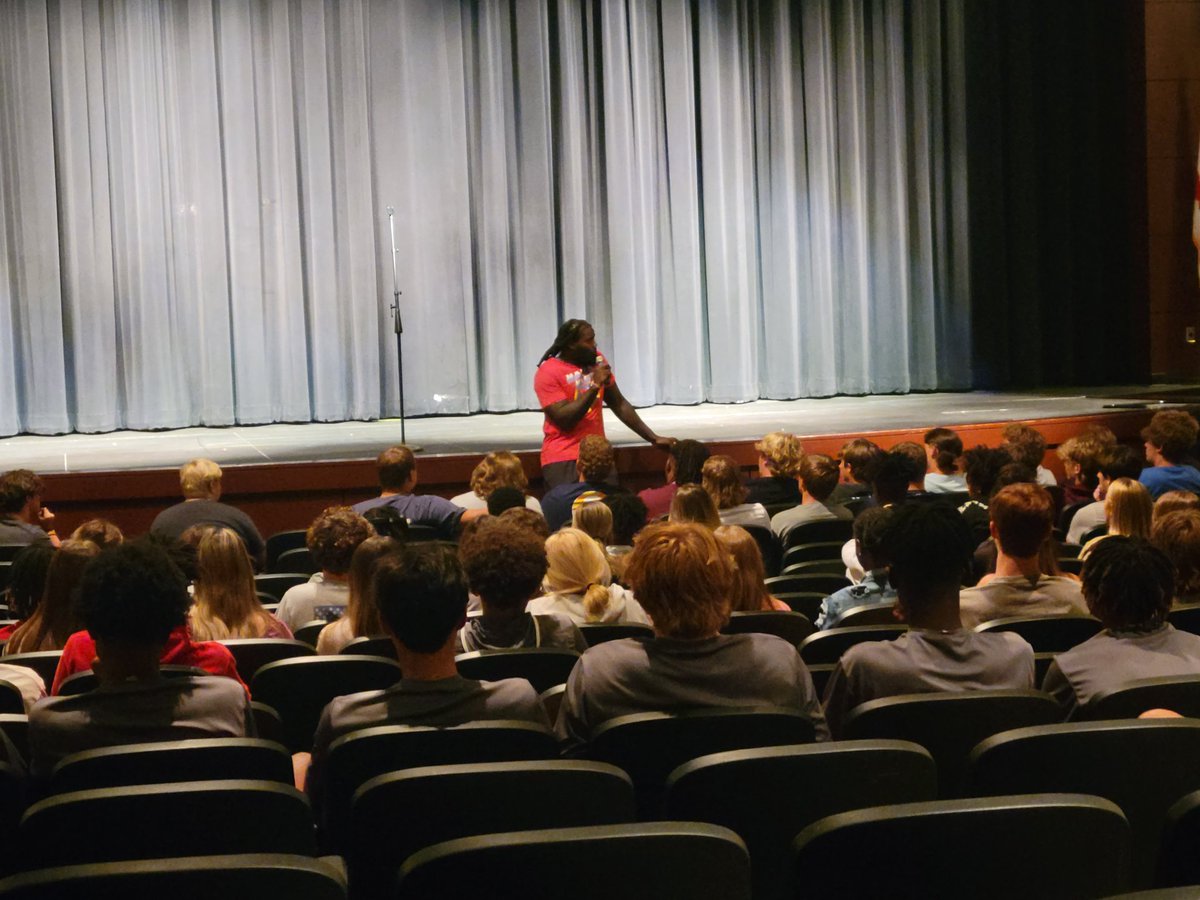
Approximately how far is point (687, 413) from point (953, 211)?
338cm

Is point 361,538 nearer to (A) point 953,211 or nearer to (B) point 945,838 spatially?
(B) point 945,838

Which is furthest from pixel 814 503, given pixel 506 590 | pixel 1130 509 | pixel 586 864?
pixel 586 864

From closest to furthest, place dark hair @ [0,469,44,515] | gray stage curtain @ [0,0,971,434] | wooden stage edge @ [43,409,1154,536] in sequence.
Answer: dark hair @ [0,469,44,515] < wooden stage edge @ [43,409,1154,536] < gray stage curtain @ [0,0,971,434]

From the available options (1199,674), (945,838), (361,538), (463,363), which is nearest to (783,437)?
(361,538)

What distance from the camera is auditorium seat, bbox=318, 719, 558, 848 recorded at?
2.56 metres

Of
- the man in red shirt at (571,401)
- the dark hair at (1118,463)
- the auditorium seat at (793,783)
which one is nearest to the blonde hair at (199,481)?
the man in red shirt at (571,401)

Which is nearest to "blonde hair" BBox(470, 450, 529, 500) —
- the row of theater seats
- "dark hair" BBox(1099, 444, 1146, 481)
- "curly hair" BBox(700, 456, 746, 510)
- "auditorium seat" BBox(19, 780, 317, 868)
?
"curly hair" BBox(700, 456, 746, 510)

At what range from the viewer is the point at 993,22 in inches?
515

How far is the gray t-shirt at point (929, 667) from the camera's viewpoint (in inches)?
118

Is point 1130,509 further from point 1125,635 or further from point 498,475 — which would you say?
point 498,475

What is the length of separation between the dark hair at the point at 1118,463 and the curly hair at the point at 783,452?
51.7 inches

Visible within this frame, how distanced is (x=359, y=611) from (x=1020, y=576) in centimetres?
183

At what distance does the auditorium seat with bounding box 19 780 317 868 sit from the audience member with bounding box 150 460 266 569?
145 inches

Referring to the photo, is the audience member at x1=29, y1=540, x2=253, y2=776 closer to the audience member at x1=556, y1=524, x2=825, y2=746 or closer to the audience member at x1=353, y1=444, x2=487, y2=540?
the audience member at x1=556, y1=524, x2=825, y2=746
